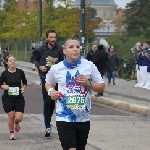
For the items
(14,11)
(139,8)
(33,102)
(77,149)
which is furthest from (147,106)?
(139,8)

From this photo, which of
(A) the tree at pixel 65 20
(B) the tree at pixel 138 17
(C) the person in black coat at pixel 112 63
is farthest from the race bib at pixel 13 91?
(B) the tree at pixel 138 17

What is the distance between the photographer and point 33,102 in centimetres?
1955

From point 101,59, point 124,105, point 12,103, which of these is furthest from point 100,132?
point 101,59

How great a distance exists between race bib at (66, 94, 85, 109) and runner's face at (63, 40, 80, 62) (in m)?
0.44

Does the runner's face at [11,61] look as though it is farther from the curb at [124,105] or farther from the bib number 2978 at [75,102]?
the curb at [124,105]

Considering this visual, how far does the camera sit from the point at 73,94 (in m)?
7.38

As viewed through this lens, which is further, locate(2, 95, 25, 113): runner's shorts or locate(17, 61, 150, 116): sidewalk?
locate(17, 61, 150, 116): sidewalk

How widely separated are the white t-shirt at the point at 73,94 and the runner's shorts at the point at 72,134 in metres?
0.06

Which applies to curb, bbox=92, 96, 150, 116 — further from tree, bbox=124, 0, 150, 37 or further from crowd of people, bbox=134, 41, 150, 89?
tree, bbox=124, 0, 150, 37

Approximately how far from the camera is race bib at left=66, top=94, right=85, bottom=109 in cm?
732

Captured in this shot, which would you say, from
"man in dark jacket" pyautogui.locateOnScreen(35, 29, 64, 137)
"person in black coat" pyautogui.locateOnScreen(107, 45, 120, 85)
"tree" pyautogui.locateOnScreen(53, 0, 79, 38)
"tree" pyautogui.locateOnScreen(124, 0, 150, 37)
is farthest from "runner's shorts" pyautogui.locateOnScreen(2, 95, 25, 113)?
"tree" pyautogui.locateOnScreen(124, 0, 150, 37)

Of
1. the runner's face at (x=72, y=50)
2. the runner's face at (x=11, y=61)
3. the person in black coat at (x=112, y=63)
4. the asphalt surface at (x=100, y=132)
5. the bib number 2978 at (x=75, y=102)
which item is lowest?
the asphalt surface at (x=100, y=132)

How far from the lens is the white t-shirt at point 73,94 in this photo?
24.2ft

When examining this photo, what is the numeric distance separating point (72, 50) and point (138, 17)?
7720cm
